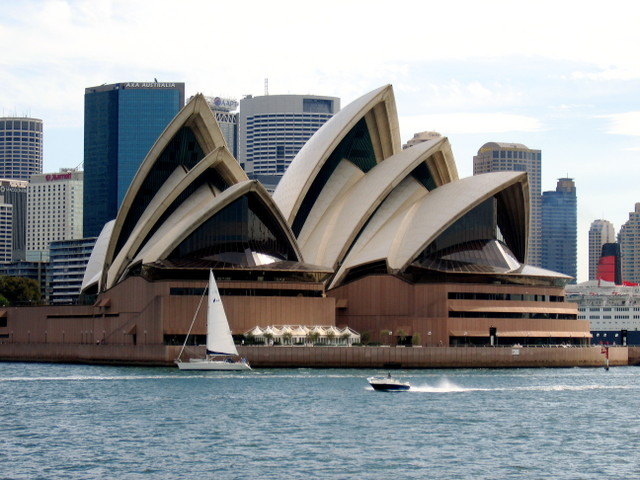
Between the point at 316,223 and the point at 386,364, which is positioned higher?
the point at 316,223

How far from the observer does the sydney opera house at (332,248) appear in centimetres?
9619

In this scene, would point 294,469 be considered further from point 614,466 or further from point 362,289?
point 362,289

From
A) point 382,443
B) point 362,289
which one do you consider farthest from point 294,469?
point 362,289

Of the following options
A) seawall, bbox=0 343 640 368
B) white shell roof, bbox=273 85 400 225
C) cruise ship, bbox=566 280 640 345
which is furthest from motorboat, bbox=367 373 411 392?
cruise ship, bbox=566 280 640 345

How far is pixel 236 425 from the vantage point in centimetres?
5303

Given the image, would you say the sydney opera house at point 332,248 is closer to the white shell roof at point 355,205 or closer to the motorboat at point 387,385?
the white shell roof at point 355,205

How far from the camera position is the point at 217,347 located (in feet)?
276

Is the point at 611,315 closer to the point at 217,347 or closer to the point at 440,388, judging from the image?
the point at 217,347

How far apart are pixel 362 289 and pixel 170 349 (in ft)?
59.2

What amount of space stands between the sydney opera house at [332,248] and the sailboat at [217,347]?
796cm

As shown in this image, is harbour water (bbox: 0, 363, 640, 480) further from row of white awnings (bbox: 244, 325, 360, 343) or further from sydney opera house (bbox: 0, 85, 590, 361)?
sydney opera house (bbox: 0, 85, 590, 361)

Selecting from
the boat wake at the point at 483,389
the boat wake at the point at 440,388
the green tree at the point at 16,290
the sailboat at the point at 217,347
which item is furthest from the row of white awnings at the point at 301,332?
the green tree at the point at 16,290

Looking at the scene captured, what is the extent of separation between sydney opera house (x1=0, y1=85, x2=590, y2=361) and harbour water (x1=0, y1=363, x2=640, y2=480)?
1732cm

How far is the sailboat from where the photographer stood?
84.0m
